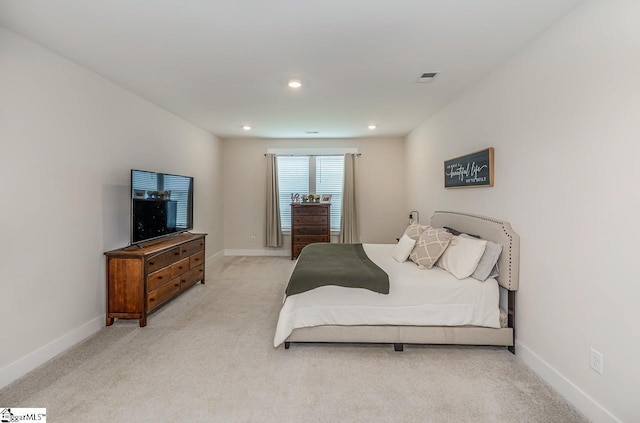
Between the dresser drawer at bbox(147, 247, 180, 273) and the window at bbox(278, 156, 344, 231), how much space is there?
2928mm

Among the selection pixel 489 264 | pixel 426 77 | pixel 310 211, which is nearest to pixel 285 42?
pixel 426 77

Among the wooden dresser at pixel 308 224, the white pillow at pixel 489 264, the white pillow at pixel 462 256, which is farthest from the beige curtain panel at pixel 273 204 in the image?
the white pillow at pixel 489 264

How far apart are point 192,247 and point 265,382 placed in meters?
2.40

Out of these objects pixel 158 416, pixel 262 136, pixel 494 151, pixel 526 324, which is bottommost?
pixel 158 416

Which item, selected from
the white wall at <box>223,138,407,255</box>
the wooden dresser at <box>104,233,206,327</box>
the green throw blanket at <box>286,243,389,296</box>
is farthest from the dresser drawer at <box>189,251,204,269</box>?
the white wall at <box>223,138,407,255</box>


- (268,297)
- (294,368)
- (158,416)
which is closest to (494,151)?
(294,368)

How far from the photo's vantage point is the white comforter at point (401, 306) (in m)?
2.44

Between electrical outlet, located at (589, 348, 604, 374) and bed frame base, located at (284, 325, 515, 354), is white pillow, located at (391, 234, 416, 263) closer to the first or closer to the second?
bed frame base, located at (284, 325, 515, 354)

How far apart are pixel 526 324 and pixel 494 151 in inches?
60.3

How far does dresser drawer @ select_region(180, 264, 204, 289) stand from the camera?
3.69m

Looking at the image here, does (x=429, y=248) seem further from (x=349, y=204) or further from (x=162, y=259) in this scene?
(x=349, y=204)

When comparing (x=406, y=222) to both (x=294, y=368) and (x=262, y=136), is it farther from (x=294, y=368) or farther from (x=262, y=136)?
(x=294, y=368)

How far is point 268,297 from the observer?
378 cm

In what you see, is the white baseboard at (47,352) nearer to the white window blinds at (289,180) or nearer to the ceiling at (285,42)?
the ceiling at (285,42)
